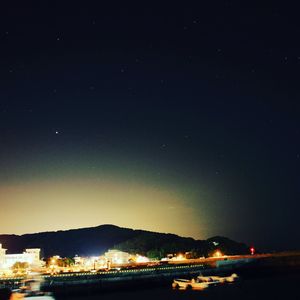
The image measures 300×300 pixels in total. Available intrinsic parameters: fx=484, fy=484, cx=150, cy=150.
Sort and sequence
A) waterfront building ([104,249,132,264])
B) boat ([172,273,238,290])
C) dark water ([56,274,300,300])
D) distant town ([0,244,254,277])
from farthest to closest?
waterfront building ([104,249,132,264]) < distant town ([0,244,254,277]) < boat ([172,273,238,290]) < dark water ([56,274,300,300])

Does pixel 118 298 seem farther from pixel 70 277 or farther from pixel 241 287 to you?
pixel 241 287

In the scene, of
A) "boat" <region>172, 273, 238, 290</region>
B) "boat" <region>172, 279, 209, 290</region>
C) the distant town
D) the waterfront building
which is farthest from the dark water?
the waterfront building

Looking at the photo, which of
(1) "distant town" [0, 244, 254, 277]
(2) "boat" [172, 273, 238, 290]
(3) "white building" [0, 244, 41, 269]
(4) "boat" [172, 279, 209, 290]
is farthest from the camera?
(3) "white building" [0, 244, 41, 269]

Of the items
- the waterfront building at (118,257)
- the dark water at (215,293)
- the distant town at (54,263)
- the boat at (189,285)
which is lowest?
the dark water at (215,293)

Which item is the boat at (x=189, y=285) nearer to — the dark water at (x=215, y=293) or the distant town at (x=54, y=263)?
the dark water at (x=215, y=293)

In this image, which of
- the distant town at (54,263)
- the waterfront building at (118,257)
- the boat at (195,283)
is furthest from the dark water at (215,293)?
the waterfront building at (118,257)

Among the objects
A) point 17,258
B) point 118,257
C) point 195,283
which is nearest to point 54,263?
point 17,258

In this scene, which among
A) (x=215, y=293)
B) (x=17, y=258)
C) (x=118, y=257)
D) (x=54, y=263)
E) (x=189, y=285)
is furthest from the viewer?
(x=118, y=257)

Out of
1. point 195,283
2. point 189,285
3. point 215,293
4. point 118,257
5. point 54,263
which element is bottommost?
point 215,293

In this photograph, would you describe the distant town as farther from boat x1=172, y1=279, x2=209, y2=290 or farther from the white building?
boat x1=172, y1=279, x2=209, y2=290

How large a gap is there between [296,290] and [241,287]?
27.0 ft

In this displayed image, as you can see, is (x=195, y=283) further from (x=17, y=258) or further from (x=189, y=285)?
(x=17, y=258)

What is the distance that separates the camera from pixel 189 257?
5236 inches

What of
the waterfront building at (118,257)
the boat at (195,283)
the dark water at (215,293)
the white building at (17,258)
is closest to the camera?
the dark water at (215,293)
